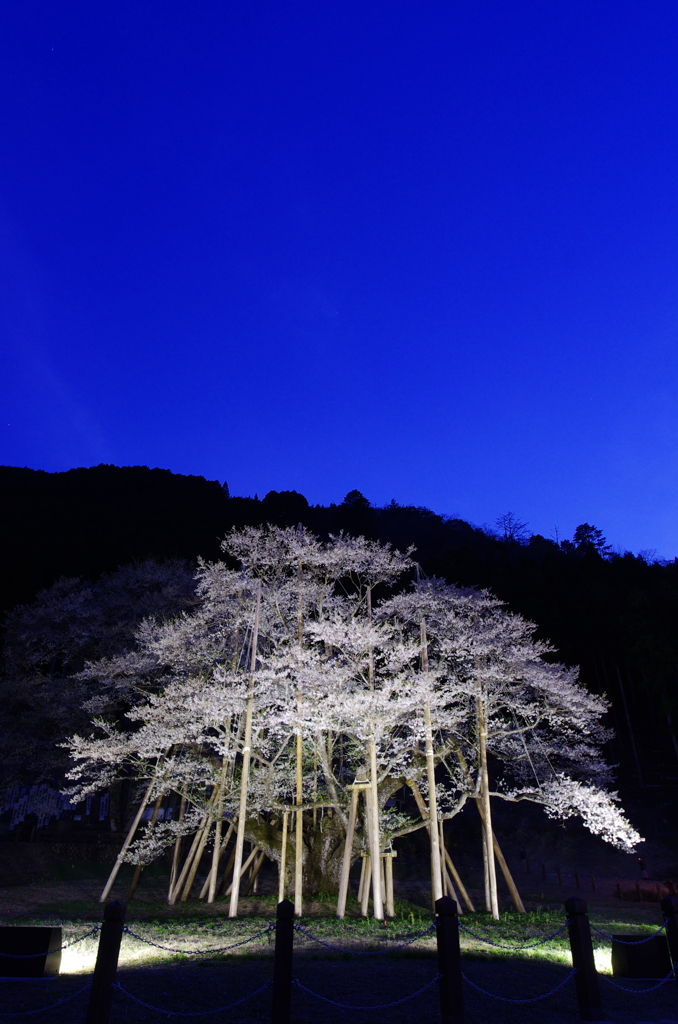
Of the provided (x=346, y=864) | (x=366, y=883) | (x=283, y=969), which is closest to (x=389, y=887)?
(x=366, y=883)

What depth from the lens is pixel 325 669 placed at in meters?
13.5

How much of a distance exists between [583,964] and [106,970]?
4.37 meters

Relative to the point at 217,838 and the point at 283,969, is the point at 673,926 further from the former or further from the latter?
the point at 217,838

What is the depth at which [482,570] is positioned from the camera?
44219mm

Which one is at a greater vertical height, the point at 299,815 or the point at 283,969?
the point at 299,815

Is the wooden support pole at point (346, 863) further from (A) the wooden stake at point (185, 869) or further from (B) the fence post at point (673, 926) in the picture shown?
(B) the fence post at point (673, 926)

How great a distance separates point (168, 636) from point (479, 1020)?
12381 mm

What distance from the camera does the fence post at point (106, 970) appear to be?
4.45 meters

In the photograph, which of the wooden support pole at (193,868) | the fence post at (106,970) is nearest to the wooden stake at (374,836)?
the wooden support pole at (193,868)

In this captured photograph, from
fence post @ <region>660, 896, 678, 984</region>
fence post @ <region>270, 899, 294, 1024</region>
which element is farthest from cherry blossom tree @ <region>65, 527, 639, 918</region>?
Result: fence post @ <region>270, 899, 294, 1024</region>

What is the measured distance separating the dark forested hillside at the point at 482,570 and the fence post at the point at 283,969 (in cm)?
2708

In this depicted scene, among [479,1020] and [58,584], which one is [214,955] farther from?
[58,584]

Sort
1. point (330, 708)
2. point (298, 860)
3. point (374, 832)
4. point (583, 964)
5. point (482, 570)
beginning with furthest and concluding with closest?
1. point (482, 570)
2. point (330, 708)
3. point (298, 860)
4. point (374, 832)
5. point (583, 964)

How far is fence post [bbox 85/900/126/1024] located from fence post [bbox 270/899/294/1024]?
1271 millimetres
